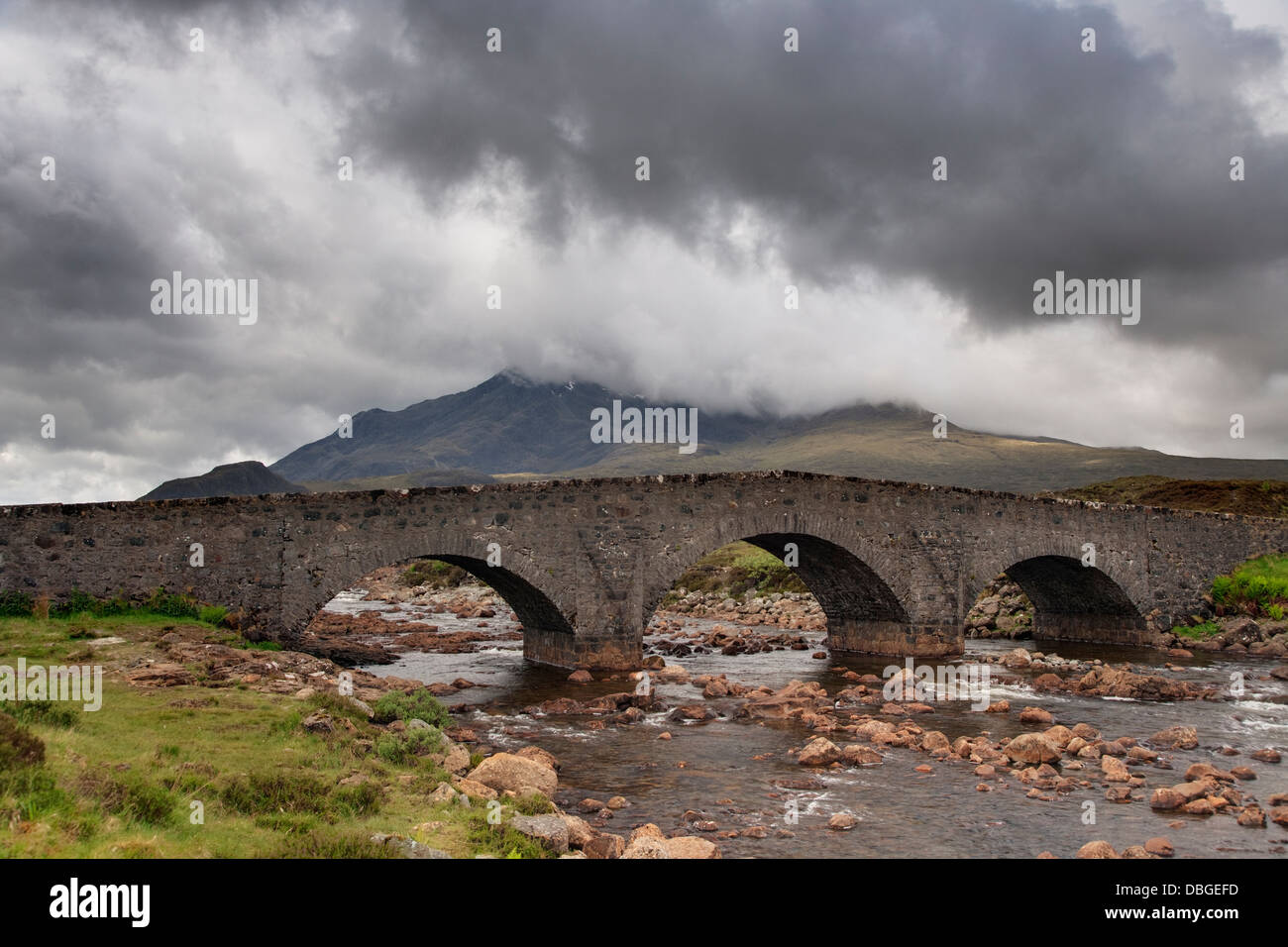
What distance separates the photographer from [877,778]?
12.1 metres

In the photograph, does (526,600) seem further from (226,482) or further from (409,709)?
(226,482)

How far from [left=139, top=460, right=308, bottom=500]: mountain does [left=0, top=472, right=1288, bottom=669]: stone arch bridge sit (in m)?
130

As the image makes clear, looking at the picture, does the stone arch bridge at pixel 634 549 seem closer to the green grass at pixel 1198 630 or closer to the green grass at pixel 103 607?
the green grass at pixel 103 607

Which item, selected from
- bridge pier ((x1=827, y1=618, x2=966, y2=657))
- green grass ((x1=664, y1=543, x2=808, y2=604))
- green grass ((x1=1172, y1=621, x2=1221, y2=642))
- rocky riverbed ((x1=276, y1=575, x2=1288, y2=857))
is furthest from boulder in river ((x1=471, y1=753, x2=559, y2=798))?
green grass ((x1=664, y1=543, x2=808, y2=604))

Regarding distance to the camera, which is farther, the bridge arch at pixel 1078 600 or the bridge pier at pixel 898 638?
the bridge arch at pixel 1078 600

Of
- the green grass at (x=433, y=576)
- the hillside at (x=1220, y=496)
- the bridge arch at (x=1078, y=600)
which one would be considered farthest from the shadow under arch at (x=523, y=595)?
the green grass at (x=433, y=576)

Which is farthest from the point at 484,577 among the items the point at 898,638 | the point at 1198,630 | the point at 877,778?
the point at 1198,630

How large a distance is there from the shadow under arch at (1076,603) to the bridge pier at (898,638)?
15.2 feet

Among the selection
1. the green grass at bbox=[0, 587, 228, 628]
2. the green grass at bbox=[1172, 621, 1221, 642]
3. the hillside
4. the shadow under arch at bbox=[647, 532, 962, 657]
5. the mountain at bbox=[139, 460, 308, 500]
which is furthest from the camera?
the mountain at bbox=[139, 460, 308, 500]

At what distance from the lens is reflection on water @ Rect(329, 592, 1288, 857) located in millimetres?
9344

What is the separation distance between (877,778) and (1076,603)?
24185mm

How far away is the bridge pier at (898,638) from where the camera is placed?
25.8m

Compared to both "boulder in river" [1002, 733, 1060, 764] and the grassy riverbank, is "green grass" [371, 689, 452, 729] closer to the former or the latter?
the grassy riverbank
